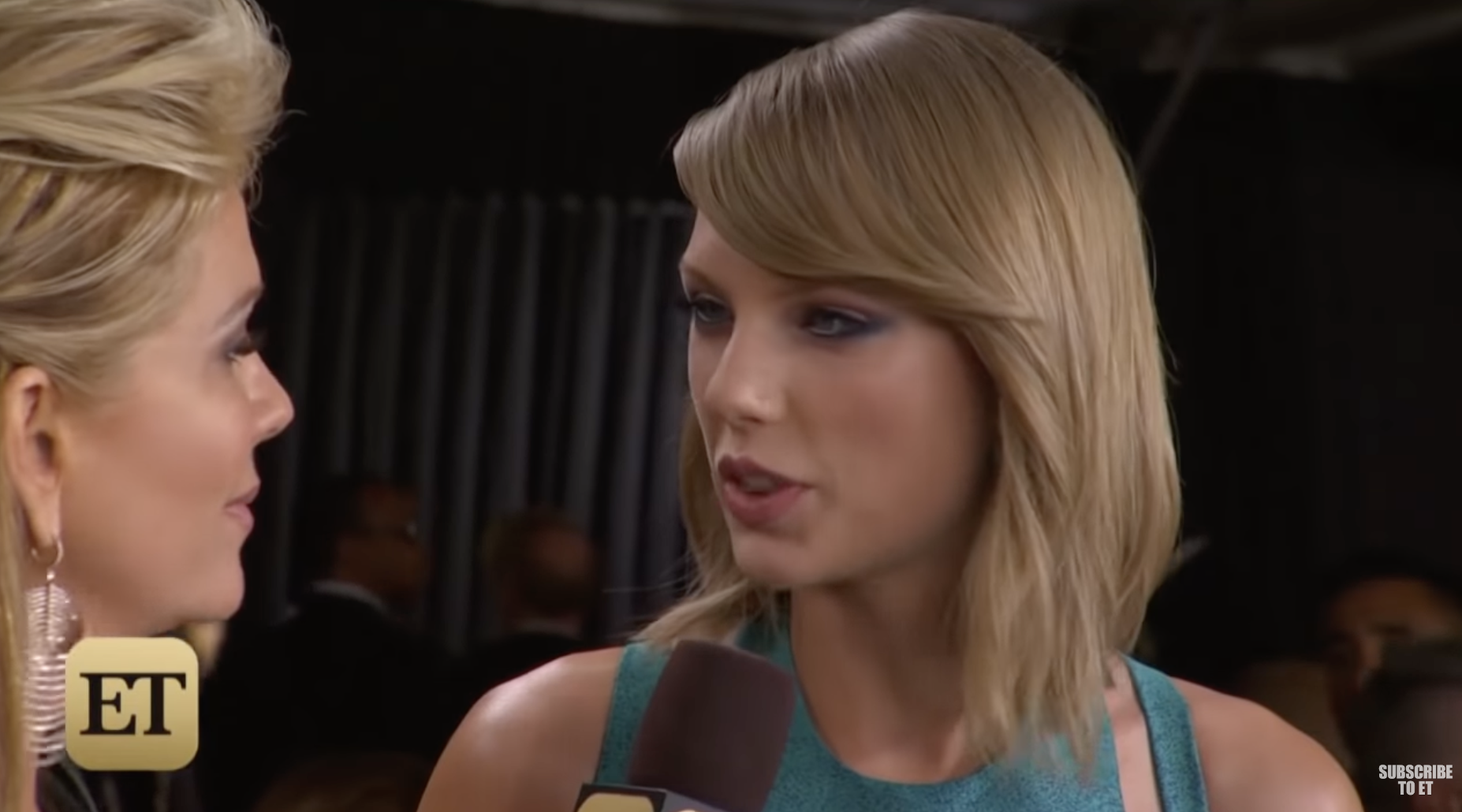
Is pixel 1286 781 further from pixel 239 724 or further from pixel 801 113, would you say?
pixel 239 724

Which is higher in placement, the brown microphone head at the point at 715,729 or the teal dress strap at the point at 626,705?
the brown microphone head at the point at 715,729

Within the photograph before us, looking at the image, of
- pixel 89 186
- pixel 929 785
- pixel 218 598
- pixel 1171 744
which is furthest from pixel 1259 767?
pixel 89 186

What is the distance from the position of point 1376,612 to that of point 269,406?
765mm

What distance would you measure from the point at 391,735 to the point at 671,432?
23 cm

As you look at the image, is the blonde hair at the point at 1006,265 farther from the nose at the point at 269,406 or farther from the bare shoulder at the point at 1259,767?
the nose at the point at 269,406

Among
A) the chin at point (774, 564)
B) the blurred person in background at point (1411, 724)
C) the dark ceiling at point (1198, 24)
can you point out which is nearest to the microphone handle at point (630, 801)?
the chin at point (774, 564)

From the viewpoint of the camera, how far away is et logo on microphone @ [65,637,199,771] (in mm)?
854

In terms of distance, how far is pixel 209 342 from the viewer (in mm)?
840

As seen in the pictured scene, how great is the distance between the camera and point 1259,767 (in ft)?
3.11

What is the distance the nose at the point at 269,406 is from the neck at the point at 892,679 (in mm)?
272

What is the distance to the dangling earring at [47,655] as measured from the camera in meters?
0.81

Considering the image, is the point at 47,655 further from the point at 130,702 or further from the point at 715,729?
the point at 715,729

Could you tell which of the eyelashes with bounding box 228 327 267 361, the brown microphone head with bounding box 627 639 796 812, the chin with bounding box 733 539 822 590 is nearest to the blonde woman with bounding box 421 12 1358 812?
the chin with bounding box 733 539 822 590

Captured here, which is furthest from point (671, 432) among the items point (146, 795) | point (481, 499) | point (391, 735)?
point (146, 795)
